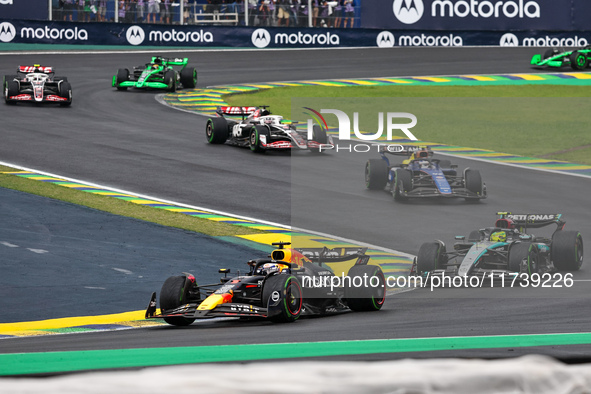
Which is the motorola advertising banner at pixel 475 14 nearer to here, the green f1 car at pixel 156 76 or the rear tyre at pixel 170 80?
the green f1 car at pixel 156 76

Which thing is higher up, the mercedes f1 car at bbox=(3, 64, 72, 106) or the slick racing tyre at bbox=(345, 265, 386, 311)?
the mercedes f1 car at bbox=(3, 64, 72, 106)

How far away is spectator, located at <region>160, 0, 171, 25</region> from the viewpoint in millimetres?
41812

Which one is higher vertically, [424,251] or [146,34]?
[146,34]

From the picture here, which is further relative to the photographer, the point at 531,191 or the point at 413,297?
the point at 531,191

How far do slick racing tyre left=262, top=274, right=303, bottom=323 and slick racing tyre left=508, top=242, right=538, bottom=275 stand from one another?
12.0 ft

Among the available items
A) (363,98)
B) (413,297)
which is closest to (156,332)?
(413,297)

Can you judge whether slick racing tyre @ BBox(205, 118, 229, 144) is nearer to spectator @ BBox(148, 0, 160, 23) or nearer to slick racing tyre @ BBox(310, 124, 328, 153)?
slick racing tyre @ BBox(310, 124, 328, 153)

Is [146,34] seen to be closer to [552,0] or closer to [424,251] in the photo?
[552,0]

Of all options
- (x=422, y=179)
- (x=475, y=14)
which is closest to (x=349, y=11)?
(x=475, y=14)

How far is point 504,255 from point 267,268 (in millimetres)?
3791

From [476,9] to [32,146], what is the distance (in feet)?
74.9

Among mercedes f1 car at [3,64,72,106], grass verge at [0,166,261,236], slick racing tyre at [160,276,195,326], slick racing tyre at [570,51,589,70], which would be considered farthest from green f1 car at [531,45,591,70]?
slick racing tyre at [160,276,195,326]

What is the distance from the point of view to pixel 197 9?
139 feet

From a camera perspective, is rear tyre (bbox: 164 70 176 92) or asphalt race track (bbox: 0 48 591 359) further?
rear tyre (bbox: 164 70 176 92)
